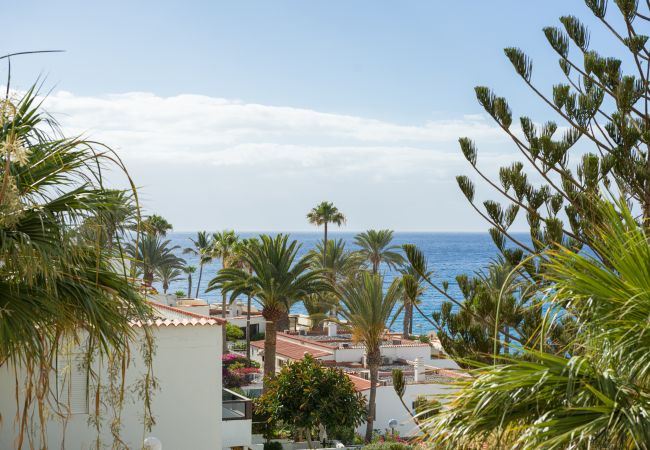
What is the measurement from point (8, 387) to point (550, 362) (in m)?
12.0

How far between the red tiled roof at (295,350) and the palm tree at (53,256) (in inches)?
1276

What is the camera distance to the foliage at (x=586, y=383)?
136 inches

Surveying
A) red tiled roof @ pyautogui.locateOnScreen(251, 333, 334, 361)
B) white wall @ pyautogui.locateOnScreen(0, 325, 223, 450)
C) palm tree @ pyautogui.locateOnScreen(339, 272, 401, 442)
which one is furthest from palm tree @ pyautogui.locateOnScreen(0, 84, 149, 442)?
red tiled roof @ pyautogui.locateOnScreen(251, 333, 334, 361)

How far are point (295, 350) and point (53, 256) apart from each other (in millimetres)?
36258

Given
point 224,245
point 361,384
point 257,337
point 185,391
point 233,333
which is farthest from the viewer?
point 224,245

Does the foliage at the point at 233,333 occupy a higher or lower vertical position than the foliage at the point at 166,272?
lower

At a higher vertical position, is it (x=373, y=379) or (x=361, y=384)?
(x=373, y=379)

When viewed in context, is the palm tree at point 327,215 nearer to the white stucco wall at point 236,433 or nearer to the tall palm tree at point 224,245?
the tall palm tree at point 224,245

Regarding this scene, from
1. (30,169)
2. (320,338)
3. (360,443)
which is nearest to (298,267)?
(360,443)

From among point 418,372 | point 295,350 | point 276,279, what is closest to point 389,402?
point 418,372

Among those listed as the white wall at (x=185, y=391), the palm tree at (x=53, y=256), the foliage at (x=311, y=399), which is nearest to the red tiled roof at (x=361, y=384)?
the foliage at (x=311, y=399)

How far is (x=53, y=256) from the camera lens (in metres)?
4.50

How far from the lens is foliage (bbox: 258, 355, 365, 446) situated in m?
24.0

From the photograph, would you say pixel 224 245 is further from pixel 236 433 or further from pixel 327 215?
pixel 236 433
